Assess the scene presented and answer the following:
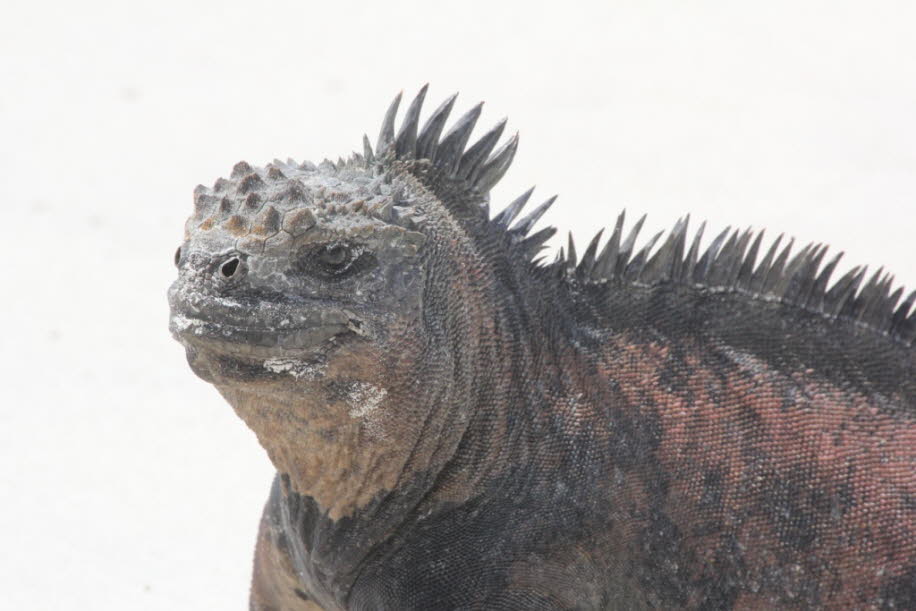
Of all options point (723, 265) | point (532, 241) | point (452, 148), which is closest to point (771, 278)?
point (723, 265)

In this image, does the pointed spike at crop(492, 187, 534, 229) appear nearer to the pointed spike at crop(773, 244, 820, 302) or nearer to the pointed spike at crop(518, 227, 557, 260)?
the pointed spike at crop(518, 227, 557, 260)

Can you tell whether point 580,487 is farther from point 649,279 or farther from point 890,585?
point 890,585

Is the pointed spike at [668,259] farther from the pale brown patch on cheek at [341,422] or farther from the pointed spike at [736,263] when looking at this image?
the pale brown patch on cheek at [341,422]

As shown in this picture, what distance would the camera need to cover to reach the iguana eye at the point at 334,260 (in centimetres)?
302

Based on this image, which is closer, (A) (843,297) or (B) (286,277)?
(B) (286,277)

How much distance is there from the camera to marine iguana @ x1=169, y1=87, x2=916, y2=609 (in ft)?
10.4

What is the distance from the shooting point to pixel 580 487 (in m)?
3.33

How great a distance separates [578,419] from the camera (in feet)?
11.0

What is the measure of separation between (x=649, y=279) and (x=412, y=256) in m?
0.70

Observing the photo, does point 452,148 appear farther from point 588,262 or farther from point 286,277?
point 286,277

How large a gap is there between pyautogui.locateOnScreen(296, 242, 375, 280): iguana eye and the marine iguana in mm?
24

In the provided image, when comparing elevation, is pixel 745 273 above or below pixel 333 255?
below

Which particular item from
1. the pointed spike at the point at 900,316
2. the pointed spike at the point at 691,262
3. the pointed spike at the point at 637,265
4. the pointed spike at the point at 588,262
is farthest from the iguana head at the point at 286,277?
the pointed spike at the point at 900,316

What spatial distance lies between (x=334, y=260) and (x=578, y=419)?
791 mm
